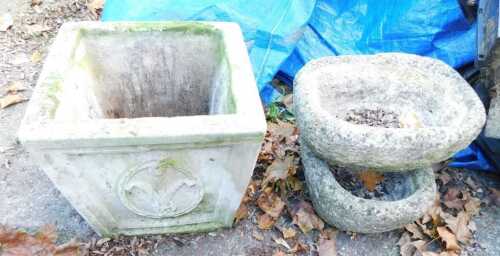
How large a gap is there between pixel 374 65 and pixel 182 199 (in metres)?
1.20

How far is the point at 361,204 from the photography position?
183cm

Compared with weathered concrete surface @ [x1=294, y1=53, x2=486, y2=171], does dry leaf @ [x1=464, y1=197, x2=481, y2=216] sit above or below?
below

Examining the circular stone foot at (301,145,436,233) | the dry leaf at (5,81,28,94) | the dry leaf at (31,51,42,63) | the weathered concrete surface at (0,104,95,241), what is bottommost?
the weathered concrete surface at (0,104,95,241)

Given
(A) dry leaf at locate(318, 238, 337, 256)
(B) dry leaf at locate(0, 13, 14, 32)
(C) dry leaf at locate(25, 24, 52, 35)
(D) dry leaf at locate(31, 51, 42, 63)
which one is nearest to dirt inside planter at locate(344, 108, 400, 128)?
(A) dry leaf at locate(318, 238, 337, 256)

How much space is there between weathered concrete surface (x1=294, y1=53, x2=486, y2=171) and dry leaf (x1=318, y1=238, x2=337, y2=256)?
51cm

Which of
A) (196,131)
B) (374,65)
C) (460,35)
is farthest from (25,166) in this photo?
(460,35)

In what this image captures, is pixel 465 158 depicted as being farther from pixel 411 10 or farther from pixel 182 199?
pixel 182 199

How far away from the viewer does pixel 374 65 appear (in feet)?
7.04

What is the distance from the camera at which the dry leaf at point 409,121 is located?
6.73ft

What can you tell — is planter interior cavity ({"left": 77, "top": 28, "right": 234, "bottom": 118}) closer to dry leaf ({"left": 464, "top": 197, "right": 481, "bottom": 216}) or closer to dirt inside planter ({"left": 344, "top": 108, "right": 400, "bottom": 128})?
dirt inside planter ({"left": 344, "top": 108, "right": 400, "bottom": 128})

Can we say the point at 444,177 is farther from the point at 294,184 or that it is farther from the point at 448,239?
the point at 294,184

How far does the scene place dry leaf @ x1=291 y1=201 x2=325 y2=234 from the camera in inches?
82.5

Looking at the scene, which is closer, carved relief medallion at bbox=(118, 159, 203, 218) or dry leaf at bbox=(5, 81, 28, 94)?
carved relief medallion at bbox=(118, 159, 203, 218)

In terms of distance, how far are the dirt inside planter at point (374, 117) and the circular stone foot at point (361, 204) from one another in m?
0.28
